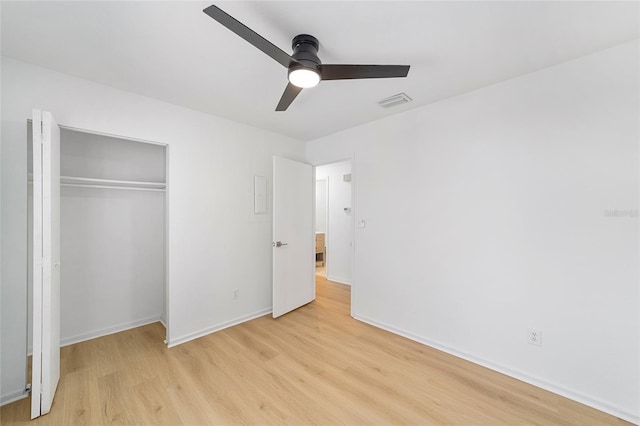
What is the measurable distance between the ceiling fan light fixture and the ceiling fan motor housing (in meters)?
0.02

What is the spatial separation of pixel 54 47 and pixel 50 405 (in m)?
2.48

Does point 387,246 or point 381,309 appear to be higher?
point 387,246

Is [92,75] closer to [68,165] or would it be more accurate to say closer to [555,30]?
[68,165]

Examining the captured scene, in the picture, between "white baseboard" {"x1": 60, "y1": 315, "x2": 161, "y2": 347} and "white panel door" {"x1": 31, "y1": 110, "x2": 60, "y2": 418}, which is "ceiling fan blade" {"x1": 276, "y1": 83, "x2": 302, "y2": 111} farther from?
"white baseboard" {"x1": 60, "y1": 315, "x2": 161, "y2": 347}

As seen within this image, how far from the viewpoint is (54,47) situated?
1831 millimetres

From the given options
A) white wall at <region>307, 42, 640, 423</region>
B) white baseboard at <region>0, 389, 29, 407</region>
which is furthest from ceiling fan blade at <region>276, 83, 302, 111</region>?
white baseboard at <region>0, 389, 29, 407</region>

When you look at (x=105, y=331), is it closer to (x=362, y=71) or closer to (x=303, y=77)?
(x=303, y=77)

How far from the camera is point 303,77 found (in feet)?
5.46

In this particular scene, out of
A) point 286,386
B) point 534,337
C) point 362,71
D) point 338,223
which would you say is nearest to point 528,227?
point 534,337

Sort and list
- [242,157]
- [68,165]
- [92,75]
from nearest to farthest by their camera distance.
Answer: [92,75] → [68,165] → [242,157]

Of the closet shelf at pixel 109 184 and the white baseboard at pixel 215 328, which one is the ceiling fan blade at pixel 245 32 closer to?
the closet shelf at pixel 109 184

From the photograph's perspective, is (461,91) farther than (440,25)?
Yes

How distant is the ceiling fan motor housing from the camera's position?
160 centimetres

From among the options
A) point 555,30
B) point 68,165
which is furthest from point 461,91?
point 68,165
